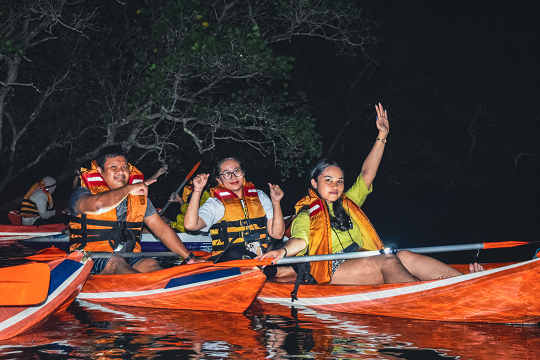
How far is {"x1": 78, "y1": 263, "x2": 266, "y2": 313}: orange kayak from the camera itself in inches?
168

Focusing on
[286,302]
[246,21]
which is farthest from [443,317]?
[246,21]

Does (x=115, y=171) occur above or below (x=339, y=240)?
above

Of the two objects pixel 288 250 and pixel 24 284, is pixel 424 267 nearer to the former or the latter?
pixel 288 250

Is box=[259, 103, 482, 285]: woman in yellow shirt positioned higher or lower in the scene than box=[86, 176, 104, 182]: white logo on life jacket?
lower

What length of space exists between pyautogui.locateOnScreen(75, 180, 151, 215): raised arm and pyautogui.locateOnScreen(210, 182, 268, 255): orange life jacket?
721 mm

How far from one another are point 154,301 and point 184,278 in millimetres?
326

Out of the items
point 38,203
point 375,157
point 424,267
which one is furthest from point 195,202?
point 38,203

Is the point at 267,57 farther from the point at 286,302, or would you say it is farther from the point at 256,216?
the point at 286,302

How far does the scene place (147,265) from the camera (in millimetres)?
4941

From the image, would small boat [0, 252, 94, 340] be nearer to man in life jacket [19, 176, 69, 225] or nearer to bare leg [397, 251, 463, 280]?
bare leg [397, 251, 463, 280]

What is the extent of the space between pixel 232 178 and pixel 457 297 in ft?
6.20

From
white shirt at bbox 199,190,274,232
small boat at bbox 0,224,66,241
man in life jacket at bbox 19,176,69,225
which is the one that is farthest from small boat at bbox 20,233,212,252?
white shirt at bbox 199,190,274,232

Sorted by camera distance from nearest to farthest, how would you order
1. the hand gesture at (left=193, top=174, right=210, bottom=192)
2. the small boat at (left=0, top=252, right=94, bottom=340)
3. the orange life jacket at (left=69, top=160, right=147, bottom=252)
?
the small boat at (left=0, top=252, right=94, bottom=340) → the hand gesture at (left=193, top=174, right=210, bottom=192) → the orange life jacket at (left=69, top=160, right=147, bottom=252)

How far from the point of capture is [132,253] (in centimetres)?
488
